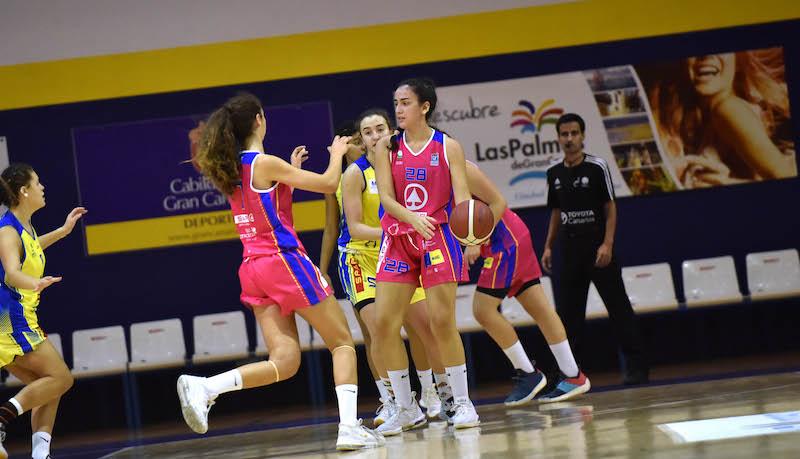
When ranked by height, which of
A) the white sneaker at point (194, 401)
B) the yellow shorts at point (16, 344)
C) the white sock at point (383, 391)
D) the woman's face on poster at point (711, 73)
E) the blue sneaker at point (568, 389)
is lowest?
the blue sneaker at point (568, 389)

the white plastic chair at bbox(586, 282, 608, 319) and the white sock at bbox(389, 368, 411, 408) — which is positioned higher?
the white plastic chair at bbox(586, 282, 608, 319)

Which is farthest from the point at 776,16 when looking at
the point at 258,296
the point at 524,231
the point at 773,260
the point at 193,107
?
the point at 258,296

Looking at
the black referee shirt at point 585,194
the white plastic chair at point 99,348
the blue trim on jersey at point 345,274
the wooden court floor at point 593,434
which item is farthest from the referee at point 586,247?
the white plastic chair at point 99,348

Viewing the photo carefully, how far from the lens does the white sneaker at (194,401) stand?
450 centimetres

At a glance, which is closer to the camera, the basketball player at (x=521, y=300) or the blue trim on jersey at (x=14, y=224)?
the blue trim on jersey at (x=14, y=224)

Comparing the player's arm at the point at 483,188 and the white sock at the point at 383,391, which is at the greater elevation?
the player's arm at the point at 483,188

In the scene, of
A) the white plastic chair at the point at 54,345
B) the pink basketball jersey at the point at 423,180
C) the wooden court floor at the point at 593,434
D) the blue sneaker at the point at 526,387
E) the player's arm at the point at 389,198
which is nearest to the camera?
the wooden court floor at the point at 593,434

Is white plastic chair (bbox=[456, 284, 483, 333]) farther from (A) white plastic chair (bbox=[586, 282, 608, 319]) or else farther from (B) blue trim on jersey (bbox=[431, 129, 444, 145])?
(B) blue trim on jersey (bbox=[431, 129, 444, 145])

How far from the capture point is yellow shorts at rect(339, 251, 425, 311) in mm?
5938

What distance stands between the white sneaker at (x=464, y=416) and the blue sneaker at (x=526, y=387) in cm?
125

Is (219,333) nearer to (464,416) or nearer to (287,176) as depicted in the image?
(464,416)

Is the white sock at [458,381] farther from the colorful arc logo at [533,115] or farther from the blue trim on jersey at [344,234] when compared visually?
the colorful arc logo at [533,115]

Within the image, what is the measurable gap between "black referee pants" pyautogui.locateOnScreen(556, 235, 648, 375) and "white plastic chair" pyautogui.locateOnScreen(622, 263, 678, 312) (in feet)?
5.20

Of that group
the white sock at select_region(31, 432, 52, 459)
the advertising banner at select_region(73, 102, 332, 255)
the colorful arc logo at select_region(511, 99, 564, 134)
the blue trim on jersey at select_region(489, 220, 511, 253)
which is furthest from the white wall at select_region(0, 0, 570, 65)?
the white sock at select_region(31, 432, 52, 459)
